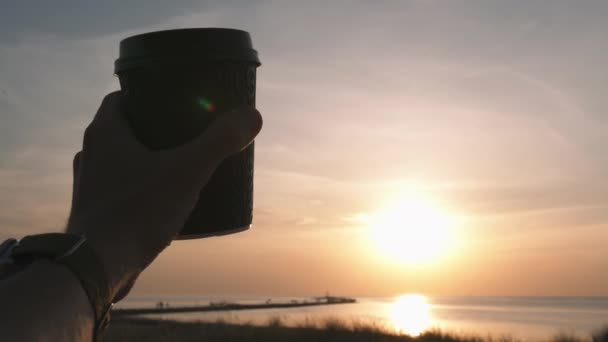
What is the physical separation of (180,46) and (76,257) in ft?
1.93

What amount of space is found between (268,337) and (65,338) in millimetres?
12662

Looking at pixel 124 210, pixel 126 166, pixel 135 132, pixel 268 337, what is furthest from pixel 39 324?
pixel 268 337

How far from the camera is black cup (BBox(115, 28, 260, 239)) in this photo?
1321 mm

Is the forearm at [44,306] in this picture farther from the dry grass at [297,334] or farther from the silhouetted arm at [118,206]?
the dry grass at [297,334]

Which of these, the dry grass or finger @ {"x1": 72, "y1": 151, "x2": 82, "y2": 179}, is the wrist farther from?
the dry grass

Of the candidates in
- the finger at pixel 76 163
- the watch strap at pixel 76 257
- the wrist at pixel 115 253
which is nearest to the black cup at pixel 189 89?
the finger at pixel 76 163

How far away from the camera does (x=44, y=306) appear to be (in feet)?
2.80

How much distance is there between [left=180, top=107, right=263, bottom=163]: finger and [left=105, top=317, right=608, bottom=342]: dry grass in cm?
1217

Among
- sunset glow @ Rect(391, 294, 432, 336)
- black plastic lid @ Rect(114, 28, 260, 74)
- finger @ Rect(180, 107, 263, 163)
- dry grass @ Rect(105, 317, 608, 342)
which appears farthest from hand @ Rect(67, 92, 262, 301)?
sunset glow @ Rect(391, 294, 432, 336)

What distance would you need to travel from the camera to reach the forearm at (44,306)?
0.82m

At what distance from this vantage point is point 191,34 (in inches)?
53.1

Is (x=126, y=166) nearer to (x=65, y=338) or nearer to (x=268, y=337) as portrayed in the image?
(x=65, y=338)

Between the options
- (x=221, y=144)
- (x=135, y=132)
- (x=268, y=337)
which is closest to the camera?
(x=221, y=144)

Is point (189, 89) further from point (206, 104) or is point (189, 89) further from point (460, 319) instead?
point (460, 319)
